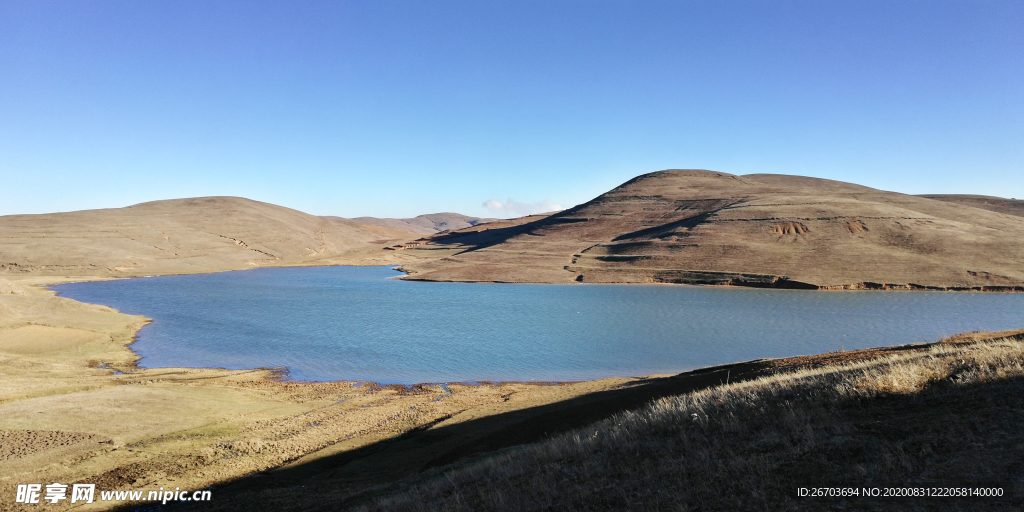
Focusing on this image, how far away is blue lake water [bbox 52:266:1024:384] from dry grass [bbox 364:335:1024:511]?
62.2ft

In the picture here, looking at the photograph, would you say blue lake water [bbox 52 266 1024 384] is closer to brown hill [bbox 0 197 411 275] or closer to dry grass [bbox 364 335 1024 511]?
A: dry grass [bbox 364 335 1024 511]

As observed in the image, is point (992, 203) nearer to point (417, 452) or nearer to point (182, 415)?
point (417, 452)

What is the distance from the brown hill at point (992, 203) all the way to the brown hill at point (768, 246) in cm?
3887

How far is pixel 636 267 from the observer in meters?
83.9

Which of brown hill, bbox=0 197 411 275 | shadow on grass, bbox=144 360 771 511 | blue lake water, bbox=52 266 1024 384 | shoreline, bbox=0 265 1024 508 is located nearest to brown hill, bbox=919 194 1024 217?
blue lake water, bbox=52 266 1024 384

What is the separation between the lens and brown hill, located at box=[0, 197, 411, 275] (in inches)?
3821

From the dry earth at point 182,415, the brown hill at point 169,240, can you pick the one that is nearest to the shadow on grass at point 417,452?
the dry earth at point 182,415

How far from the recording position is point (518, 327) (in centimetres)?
4341

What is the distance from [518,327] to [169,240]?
11226 cm

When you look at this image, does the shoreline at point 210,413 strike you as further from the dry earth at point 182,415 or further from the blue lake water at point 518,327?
the blue lake water at point 518,327

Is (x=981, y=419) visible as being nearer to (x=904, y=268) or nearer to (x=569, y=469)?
(x=569, y=469)

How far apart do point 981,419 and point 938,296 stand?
2561 inches

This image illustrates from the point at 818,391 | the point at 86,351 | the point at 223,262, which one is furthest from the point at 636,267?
the point at 223,262

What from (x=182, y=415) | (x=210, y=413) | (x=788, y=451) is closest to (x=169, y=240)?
(x=210, y=413)
